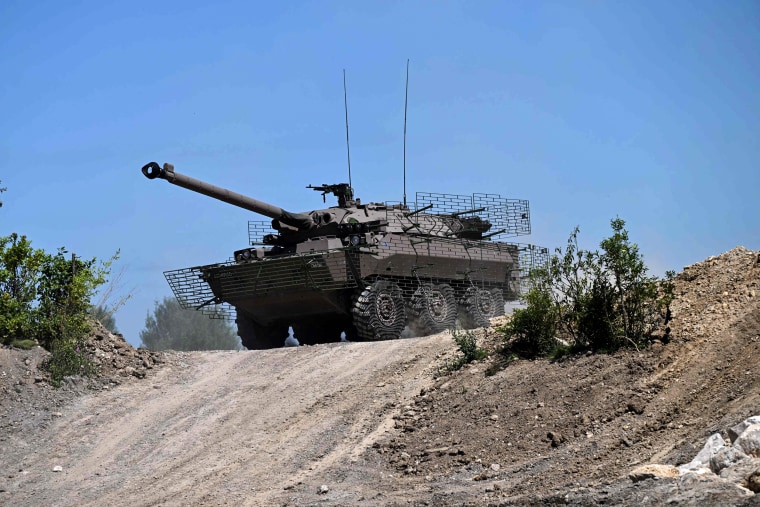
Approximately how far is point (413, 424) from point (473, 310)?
10.7 metres

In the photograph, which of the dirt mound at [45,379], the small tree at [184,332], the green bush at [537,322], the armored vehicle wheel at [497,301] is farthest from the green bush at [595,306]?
the small tree at [184,332]

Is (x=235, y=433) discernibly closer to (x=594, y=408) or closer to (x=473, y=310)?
(x=594, y=408)

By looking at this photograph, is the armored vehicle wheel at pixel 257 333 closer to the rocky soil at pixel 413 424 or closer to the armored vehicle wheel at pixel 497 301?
the armored vehicle wheel at pixel 497 301

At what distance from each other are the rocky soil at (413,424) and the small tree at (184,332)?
25332mm

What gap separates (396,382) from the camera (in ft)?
45.5

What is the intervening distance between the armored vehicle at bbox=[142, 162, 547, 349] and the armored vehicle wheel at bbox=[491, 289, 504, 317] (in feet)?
0.88

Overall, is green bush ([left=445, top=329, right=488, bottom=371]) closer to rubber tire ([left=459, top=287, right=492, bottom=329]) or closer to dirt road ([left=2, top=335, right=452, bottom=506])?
dirt road ([left=2, top=335, right=452, bottom=506])

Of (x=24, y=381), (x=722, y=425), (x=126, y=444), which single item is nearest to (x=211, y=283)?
(x=24, y=381)

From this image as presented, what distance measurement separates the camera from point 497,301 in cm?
2356

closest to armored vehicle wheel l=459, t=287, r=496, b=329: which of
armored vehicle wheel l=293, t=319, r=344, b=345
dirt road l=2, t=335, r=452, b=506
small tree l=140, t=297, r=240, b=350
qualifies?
armored vehicle wheel l=293, t=319, r=344, b=345

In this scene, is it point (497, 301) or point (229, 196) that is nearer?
point (229, 196)

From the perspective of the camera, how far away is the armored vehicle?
19641mm

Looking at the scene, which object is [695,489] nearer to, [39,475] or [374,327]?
[39,475]

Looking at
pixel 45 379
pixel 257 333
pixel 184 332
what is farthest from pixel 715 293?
pixel 184 332
